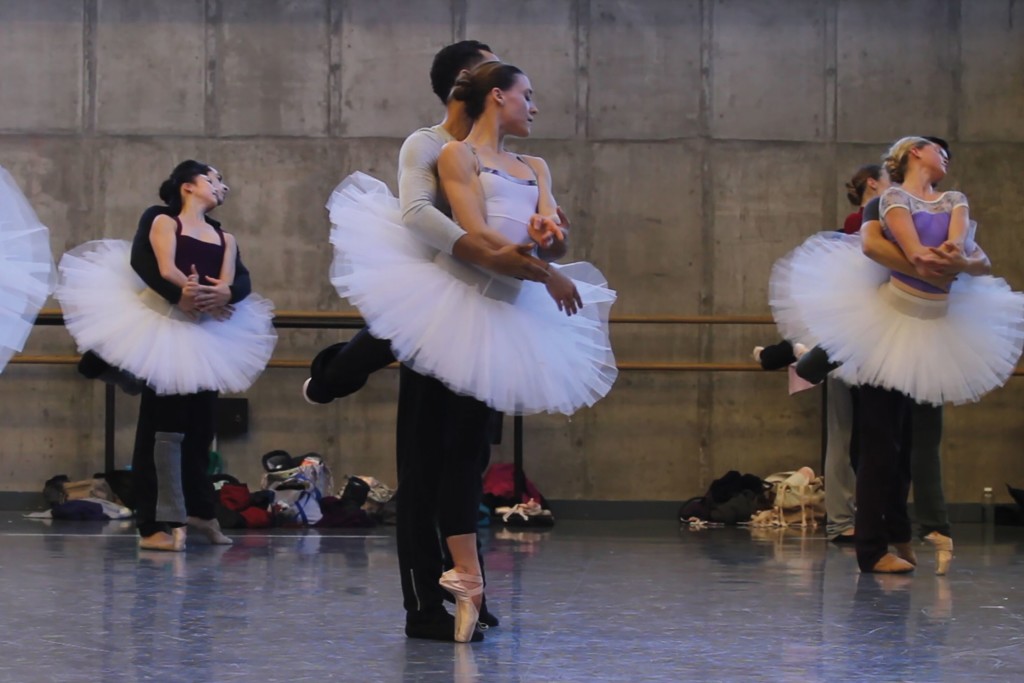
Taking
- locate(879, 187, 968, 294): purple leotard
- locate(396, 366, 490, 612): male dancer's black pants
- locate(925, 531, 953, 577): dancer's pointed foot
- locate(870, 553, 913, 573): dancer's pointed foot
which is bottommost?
locate(870, 553, 913, 573): dancer's pointed foot

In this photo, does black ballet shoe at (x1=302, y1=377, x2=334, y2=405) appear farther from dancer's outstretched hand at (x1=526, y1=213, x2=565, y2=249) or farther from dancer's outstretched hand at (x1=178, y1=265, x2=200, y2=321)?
dancer's outstretched hand at (x1=178, y1=265, x2=200, y2=321)

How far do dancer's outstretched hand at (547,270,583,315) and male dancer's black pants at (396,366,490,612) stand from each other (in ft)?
0.91

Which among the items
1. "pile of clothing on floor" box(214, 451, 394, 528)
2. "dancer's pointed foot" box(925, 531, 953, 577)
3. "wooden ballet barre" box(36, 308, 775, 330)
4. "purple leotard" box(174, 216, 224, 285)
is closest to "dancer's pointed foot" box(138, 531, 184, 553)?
"purple leotard" box(174, 216, 224, 285)

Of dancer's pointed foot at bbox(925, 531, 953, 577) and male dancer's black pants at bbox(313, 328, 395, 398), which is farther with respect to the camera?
dancer's pointed foot at bbox(925, 531, 953, 577)

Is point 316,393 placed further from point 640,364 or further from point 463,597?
point 640,364

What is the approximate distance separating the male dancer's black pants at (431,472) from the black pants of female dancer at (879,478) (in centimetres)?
173

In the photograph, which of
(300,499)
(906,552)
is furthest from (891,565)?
(300,499)

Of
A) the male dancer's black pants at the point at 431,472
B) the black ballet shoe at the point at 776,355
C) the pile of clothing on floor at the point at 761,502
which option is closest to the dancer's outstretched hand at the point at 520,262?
the male dancer's black pants at the point at 431,472

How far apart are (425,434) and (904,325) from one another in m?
1.85

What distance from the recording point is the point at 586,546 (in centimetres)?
560

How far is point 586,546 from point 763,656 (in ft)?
8.84

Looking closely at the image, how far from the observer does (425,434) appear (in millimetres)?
3123

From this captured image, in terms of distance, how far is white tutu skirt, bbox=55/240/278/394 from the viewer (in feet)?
16.6

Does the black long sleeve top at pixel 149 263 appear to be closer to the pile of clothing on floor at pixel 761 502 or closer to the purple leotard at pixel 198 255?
the purple leotard at pixel 198 255
